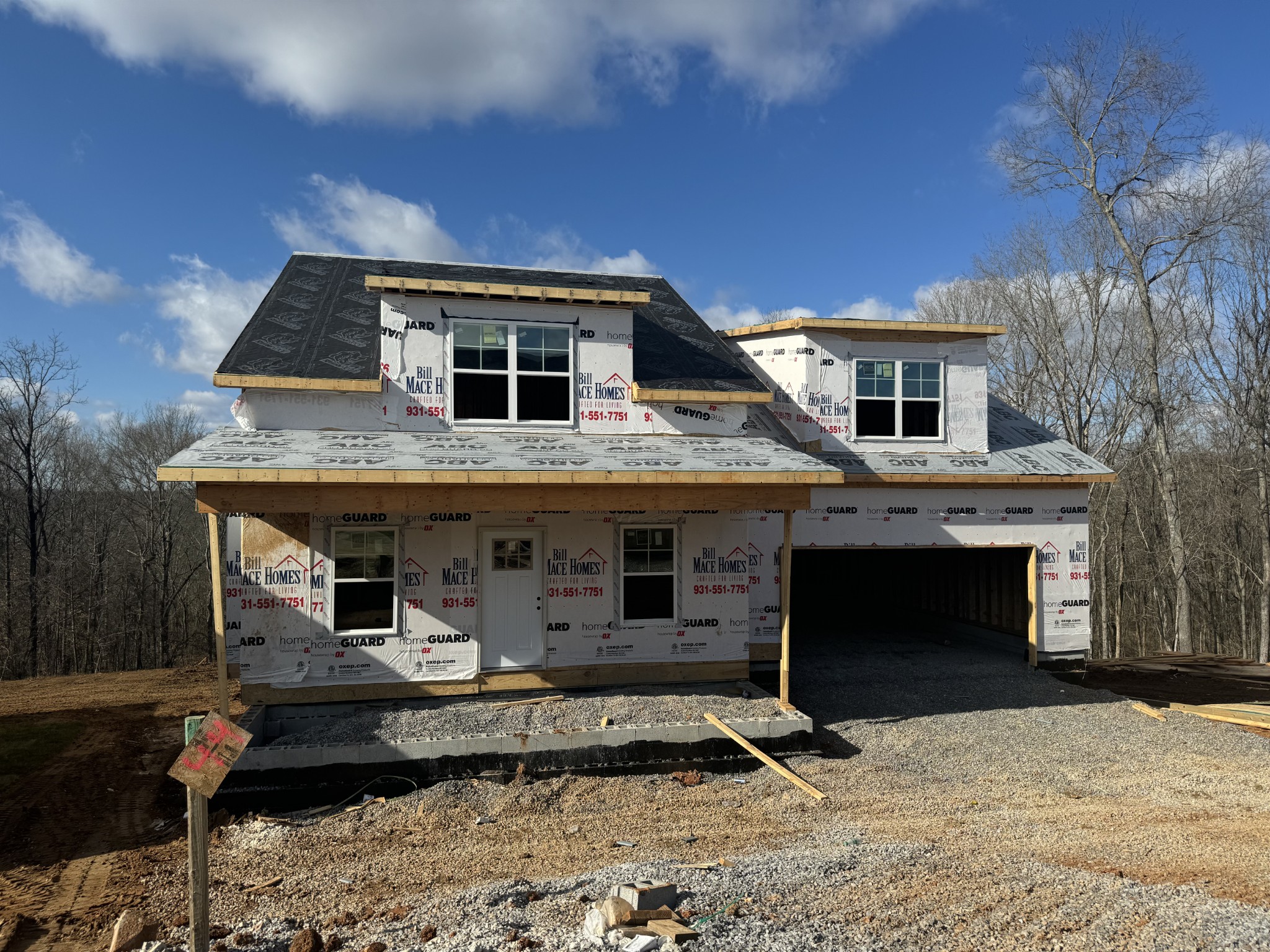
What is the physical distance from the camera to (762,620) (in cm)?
1200

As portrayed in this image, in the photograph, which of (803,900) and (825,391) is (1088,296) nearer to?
(825,391)

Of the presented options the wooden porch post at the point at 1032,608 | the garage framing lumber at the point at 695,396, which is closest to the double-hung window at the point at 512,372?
the garage framing lumber at the point at 695,396

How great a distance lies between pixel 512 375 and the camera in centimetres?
1080

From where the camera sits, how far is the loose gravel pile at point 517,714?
8398 mm

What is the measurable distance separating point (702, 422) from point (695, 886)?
7.21 meters

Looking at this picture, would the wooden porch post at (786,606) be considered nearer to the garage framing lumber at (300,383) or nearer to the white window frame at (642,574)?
the white window frame at (642,574)

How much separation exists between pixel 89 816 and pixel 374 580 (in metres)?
3.86

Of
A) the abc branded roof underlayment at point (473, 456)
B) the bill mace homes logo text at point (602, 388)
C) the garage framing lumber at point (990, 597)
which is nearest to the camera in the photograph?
the abc branded roof underlayment at point (473, 456)

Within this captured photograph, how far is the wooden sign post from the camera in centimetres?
426

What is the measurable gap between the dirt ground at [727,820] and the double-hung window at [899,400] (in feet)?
16.2

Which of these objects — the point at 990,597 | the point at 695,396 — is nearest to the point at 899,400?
the point at 695,396

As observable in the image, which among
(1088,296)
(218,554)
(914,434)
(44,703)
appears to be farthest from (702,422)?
(1088,296)

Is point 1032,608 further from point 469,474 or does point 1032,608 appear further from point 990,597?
point 469,474

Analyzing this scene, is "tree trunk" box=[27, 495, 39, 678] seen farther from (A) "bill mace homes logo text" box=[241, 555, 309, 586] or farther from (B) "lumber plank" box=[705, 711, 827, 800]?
(B) "lumber plank" box=[705, 711, 827, 800]
